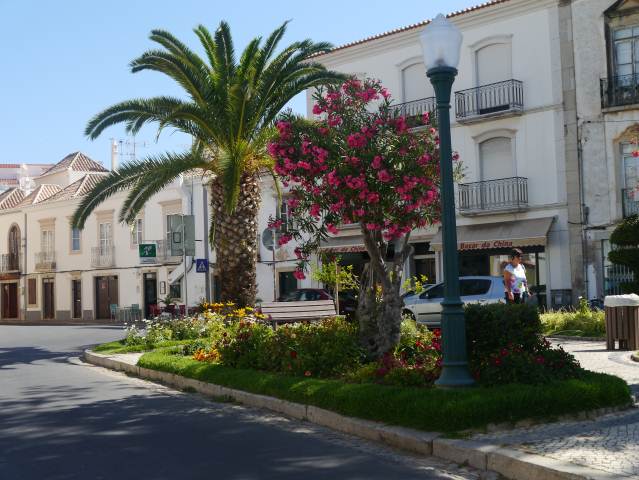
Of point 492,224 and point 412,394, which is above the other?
point 492,224

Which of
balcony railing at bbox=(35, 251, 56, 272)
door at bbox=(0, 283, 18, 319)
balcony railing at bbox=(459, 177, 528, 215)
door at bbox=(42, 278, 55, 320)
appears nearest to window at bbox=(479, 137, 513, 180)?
balcony railing at bbox=(459, 177, 528, 215)

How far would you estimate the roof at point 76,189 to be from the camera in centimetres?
4956

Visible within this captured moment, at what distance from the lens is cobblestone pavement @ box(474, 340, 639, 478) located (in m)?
6.05

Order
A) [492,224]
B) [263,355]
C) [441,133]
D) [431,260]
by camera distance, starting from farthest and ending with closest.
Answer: [431,260]
[492,224]
[263,355]
[441,133]

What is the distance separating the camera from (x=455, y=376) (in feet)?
27.5

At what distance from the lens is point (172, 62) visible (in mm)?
18234

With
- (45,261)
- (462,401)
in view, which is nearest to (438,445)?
(462,401)

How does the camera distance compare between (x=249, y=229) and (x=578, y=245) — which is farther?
(x=578, y=245)

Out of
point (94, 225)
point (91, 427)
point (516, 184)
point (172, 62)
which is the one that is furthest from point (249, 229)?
point (94, 225)

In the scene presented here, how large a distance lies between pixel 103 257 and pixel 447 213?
40.3 metres

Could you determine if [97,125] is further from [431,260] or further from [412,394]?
[431,260]

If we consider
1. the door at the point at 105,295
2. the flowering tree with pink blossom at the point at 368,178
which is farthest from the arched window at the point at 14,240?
the flowering tree with pink blossom at the point at 368,178

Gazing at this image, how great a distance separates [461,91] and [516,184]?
3.97m

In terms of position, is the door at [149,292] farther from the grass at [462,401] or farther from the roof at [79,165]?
the grass at [462,401]
